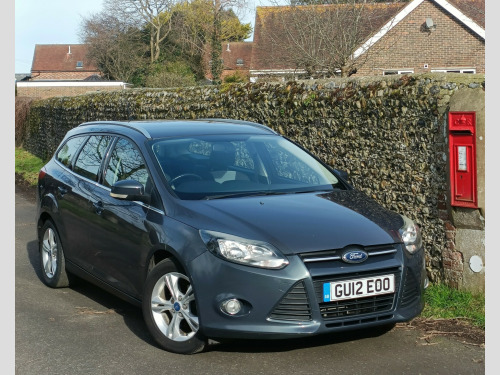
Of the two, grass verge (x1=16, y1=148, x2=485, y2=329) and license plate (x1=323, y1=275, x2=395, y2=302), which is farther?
grass verge (x1=16, y1=148, x2=485, y2=329)

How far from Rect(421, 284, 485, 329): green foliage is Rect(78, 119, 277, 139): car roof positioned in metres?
2.19

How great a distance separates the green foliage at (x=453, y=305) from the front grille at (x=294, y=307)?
6.20 ft

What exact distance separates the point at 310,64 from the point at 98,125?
12.2 m

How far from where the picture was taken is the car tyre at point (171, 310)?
213 inches

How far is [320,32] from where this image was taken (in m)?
18.7

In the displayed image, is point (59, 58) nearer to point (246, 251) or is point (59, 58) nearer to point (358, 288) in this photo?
point (246, 251)

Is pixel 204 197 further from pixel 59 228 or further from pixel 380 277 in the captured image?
pixel 59 228

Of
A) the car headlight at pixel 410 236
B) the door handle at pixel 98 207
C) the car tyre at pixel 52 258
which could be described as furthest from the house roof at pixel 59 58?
the car headlight at pixel 410 236

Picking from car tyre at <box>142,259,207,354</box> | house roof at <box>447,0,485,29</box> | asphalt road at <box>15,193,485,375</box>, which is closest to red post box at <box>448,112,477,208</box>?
asphalt road at <box>15,193,485,375</box>

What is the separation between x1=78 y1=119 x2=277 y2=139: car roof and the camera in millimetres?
6799

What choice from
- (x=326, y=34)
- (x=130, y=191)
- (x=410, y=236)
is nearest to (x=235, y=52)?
(x=326, y=34)

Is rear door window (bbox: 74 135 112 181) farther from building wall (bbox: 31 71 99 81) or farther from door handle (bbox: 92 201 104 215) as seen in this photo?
building wall (bbox: 31 71 99 81)

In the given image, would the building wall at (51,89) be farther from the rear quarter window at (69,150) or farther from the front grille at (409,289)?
the front grille at (409,289)

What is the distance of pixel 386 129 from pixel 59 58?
281ft
